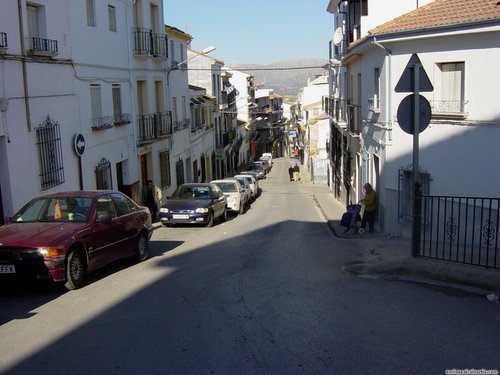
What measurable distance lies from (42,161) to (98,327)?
8.30 m

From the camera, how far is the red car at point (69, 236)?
8.28 m

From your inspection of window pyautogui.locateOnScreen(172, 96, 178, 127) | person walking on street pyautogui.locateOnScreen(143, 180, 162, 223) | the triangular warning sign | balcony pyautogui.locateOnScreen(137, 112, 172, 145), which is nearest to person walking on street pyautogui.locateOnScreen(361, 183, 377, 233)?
the triangular warning sign

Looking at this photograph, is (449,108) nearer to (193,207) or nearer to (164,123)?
(193,207)

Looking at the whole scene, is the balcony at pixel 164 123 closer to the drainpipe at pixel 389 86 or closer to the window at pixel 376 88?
the window at pixel 376 88

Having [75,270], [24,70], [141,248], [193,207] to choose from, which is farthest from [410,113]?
[193,207]

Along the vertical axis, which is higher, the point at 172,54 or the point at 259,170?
the point at 172,54

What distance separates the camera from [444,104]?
45.1ft

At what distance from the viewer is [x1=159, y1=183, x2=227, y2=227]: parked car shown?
18.8m

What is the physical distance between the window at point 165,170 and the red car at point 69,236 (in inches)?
578

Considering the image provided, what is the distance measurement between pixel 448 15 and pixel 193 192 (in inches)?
406

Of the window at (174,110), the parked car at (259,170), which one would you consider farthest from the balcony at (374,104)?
the parked car at (259,170)

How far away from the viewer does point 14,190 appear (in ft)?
41.0

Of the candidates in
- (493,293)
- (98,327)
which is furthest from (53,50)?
(493,293)

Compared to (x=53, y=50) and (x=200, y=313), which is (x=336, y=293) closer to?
(x=200, y=313)
